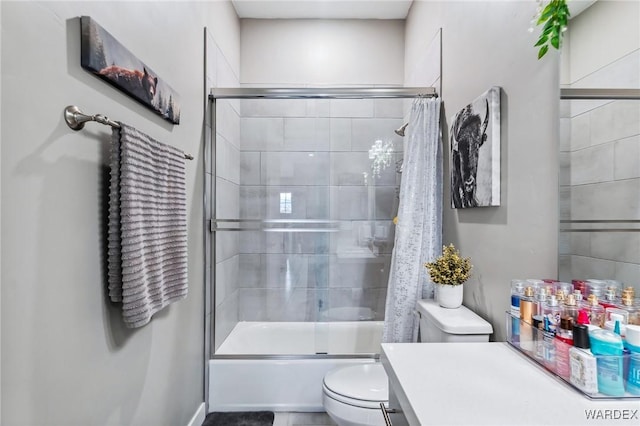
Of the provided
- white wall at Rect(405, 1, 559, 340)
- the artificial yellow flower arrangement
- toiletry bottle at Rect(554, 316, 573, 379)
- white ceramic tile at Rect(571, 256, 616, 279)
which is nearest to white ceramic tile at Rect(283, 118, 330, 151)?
white wall at Rect(405, 1, 559, 340)

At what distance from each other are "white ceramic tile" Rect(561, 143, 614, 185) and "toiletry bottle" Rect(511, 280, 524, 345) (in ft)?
1.11

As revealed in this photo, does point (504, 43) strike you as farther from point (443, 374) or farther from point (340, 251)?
point (340, 251)

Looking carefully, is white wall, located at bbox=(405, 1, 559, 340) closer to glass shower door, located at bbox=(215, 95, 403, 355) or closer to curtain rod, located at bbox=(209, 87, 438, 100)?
curtain rod, located at bbox=(209, 87, 438, 100)

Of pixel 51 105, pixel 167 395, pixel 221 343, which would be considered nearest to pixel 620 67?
pixel 51 105

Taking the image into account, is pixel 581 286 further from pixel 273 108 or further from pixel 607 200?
pixel 273 108

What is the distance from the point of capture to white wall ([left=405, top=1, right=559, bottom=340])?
3.36ft

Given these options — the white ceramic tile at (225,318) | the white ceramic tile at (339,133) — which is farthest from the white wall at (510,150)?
the white ceramic tile at (225,318)

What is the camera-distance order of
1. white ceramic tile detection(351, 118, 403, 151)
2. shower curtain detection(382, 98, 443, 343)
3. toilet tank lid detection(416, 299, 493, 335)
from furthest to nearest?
white ceramic tile detection(351, 118, 403, 151)
shower curtain detection(382, 98, 443, 343)
toilet tank lid detection(416, 299, 493, 335)

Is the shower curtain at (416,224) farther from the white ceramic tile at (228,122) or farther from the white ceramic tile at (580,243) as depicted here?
the white ceramic tile at (228,122)

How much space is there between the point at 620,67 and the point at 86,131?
1418 millimetres

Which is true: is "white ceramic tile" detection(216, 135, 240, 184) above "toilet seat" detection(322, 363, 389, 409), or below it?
above

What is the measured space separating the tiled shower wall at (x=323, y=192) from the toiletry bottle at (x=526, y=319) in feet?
4.33

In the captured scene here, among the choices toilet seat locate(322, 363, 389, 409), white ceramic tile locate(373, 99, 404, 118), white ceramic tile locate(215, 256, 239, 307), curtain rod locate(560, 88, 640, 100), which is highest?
white ceramic tile locate(373, 99, 404, 118)

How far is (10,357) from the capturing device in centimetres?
69
